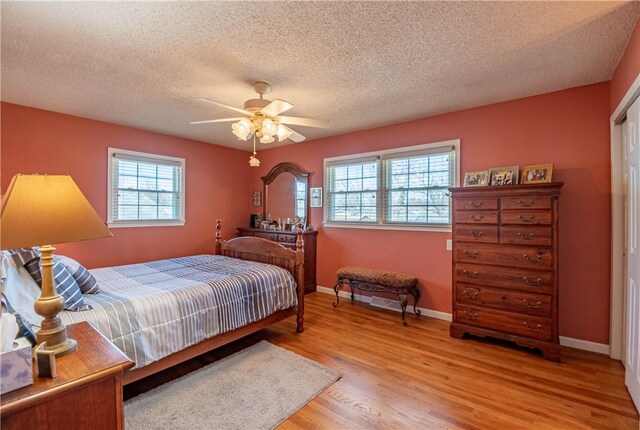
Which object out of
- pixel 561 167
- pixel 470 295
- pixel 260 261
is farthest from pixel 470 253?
pixel 260 261

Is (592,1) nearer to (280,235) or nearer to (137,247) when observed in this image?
(280,235)

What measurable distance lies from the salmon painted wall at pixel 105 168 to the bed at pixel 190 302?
43.1 inches

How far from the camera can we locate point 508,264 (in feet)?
9.52

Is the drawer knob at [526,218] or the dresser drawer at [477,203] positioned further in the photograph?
the dresser drawer at [477,203]

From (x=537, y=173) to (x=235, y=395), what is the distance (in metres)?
3.45

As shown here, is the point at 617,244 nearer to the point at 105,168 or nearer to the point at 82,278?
the point at 82,278

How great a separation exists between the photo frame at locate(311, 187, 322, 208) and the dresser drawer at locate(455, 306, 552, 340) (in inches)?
105

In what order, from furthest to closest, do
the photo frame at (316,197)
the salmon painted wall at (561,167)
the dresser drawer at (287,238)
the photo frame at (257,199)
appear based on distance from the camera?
1. the photo frame at (257,199)
2. the photo frame at (316,197)
3. the dresser drawer at (287,238)
4. the salmon painted wall at (561,167)

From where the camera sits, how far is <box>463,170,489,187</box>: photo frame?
3268 mm

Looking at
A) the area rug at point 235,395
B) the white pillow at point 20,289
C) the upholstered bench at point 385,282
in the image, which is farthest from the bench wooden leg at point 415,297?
the white pillow at point 20,289

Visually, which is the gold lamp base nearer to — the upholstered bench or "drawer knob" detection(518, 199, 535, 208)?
the upholstered bench

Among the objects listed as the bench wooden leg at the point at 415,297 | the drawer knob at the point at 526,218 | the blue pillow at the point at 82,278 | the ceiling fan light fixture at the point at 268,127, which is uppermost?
the ceiling fan light fixture at the point at 268,127

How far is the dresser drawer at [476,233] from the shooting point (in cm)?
299

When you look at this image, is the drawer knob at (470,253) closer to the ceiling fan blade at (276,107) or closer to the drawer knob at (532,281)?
the drawer knob at (532,281)
